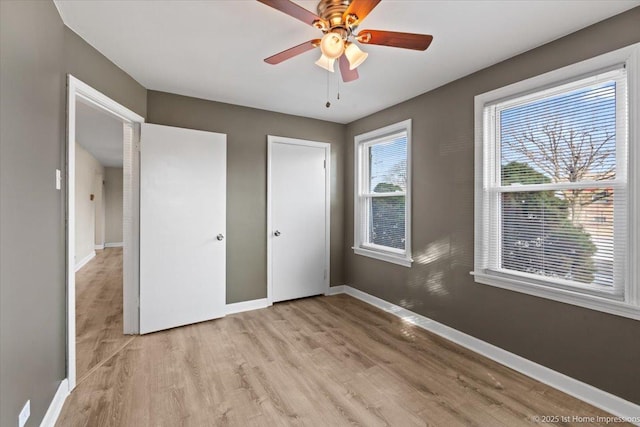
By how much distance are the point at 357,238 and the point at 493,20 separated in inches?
114

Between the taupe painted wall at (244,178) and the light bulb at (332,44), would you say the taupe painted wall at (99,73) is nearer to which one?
the taupe painted wall at (244,178)

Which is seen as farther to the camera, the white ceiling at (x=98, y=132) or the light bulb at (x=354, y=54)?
the white ceiling at (x=98, y=132)

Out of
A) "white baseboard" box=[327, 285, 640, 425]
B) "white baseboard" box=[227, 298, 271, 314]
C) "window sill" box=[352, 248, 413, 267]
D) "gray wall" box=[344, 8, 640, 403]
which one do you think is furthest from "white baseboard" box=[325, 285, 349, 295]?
"white baseboard" box=[327, 285, 640, 425]

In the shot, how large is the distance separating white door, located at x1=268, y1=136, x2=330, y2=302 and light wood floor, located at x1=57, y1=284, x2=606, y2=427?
3.28ft

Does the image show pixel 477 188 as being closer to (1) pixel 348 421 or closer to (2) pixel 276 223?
(1) pixel 348 421

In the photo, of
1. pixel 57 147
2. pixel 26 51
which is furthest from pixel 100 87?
pixel 26 51

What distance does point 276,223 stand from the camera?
400 centimetres

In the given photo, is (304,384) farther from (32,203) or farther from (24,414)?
(32,203)

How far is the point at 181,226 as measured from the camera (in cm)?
325

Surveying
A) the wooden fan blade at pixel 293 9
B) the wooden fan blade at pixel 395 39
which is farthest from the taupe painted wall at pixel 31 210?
the wooden fan blade at pixel 395 39

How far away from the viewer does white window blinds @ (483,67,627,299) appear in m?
1.97

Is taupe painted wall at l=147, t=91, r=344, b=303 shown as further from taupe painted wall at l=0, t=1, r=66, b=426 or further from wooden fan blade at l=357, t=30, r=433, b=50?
wooden fan blade at l=357, t=30, r=433, b=50

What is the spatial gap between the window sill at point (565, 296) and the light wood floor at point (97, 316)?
3.39m

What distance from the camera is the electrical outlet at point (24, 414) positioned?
4.60 feet
